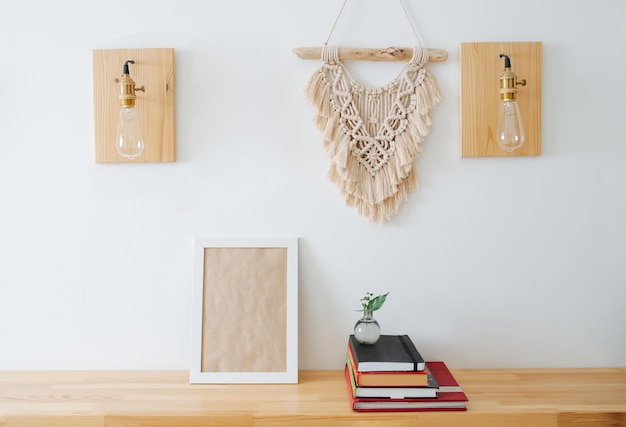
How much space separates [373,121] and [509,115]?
355mm

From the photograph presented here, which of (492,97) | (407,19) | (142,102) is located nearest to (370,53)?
(407,19)

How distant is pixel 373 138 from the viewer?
1.42m

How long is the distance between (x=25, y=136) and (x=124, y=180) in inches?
11.8

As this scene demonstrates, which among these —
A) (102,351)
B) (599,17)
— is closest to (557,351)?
(599,17)

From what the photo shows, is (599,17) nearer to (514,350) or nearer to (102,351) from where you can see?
(514,350)

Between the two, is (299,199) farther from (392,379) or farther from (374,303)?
(392,379)

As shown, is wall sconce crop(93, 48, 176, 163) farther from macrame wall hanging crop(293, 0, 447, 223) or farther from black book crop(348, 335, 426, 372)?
black book crop(348, 335, 426, 372)

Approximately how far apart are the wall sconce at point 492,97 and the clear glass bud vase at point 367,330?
1.69 ft

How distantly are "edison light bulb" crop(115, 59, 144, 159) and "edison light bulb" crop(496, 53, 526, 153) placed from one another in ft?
3.12

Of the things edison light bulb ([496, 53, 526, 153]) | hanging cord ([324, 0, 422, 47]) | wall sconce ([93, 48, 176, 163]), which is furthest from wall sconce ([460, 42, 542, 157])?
wall sconce ([93, 48, 176, 163])

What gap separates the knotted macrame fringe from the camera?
1405mm

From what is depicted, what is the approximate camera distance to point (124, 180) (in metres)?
1.45

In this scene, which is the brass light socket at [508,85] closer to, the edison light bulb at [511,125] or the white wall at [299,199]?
Result: the edison light bulb at [511,125]

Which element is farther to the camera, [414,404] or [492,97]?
[492,97]
